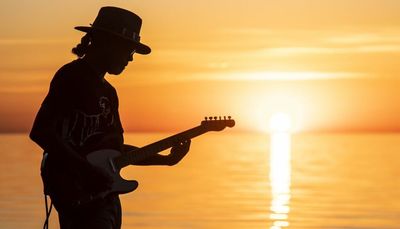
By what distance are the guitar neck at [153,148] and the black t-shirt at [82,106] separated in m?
0.30

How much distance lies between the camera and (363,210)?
31141 millimetres

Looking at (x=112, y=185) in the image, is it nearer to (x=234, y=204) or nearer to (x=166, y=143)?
(x=166, y=143)

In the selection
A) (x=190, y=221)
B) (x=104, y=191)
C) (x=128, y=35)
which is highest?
(x=190, y=221)

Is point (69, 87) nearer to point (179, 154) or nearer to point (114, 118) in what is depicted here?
point (114, 118)

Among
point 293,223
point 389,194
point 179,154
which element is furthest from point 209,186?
point 179,154

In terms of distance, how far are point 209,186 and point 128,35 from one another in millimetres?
36094

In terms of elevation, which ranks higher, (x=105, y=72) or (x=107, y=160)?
(x=105, y=72)

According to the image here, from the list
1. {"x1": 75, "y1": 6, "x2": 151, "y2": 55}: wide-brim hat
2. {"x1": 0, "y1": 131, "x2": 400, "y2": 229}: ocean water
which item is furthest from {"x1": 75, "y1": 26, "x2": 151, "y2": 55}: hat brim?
{"x1": 0, "y1": 131, "x2": 400, "y2": 229}: ocean water

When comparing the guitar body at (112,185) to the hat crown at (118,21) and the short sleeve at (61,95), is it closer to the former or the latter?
the short sleeve at (61,95)

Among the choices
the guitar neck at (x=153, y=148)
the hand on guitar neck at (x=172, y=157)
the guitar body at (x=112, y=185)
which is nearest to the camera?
the guitar body at (x=112, y=185)

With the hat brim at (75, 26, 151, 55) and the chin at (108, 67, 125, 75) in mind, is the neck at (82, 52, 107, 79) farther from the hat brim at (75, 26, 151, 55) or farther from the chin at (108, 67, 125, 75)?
the hat brim at (75, 26, 151, 55)

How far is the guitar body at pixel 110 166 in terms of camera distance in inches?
290

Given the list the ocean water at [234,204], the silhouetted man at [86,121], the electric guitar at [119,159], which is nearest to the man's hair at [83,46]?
the silhouetted man at [86,121]

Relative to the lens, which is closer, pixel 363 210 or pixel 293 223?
pixel 293 223
